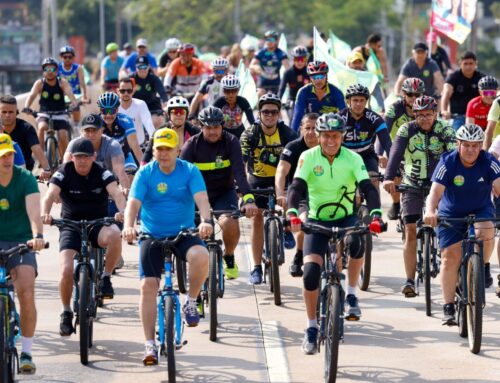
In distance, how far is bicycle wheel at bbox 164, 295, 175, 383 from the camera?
10.0 meters

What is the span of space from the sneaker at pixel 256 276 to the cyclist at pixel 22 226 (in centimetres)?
380

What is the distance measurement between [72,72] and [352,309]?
14.3 m

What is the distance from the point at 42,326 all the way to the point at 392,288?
381cm

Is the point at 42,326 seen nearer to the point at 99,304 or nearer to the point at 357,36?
the point at 99,304

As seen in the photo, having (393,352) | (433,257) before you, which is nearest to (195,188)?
(393,352)

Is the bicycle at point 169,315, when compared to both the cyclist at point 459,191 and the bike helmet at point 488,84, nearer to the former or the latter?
the cyclist at point 459,191

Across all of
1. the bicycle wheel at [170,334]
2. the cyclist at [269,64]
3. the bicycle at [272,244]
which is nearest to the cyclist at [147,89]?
the cyclist at [269,64]

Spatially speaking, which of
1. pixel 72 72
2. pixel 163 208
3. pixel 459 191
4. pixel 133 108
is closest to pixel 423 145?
pixel 459 191

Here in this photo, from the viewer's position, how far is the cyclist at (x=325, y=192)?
10898mm

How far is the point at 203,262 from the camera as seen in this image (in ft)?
35.5

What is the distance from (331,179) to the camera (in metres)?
11.2

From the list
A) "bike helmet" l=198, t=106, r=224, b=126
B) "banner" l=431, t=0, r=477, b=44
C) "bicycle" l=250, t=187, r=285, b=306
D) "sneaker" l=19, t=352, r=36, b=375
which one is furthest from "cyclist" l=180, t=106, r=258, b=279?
"banner" l=431, t=0, r=477, b=44

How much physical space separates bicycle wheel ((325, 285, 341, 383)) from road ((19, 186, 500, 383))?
14.4 inches

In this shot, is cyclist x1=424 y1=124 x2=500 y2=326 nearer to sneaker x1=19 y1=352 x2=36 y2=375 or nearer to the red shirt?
sneaker x1=19 y1=352 x2=36 y2=375
